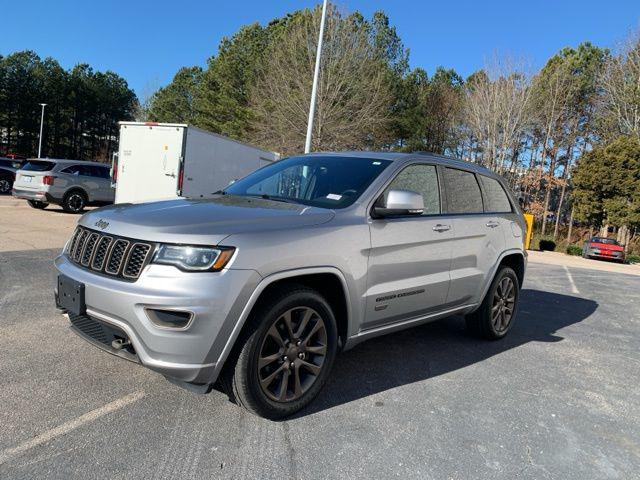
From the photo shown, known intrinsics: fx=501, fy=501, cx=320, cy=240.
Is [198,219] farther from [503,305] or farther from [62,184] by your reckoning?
[62,184]

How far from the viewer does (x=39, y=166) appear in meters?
15.0

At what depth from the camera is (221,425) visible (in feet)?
9.68

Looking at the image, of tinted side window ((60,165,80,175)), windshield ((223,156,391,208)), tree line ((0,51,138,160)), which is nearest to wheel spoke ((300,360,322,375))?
windshield ((223,156,391,208))

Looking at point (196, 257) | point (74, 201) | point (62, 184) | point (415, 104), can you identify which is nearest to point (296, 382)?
point (196, 257)

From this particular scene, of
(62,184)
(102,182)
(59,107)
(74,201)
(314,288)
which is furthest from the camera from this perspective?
(59,107)

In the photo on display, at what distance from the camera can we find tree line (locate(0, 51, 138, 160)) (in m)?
58.8

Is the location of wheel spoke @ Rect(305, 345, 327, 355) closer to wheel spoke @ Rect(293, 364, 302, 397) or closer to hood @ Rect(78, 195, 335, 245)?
wheel spoke @ Rect(293, 364, 302, 397)

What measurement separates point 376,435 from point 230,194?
2.20m

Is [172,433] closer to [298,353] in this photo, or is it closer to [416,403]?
[298,353]

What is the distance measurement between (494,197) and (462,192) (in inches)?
29.4

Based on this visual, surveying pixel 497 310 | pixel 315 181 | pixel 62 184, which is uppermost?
pixel 315 181

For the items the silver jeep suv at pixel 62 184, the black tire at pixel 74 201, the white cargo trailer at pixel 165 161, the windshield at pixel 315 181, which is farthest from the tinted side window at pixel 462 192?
the black tire at pixel 74 201

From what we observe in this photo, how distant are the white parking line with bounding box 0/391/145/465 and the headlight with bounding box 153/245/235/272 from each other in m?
1.05

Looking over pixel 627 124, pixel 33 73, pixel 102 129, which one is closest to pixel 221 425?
pixel 627 124
